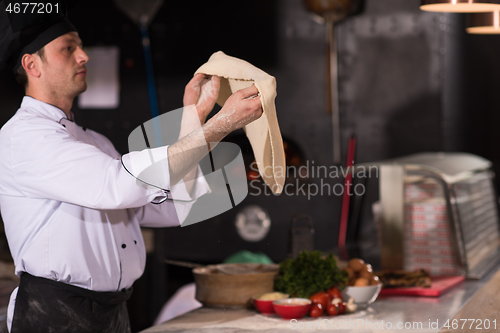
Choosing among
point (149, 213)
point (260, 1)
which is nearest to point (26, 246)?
point (149, 213)

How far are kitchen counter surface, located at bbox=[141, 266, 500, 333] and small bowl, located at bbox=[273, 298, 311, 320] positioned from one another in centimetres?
2

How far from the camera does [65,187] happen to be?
4.90 ft

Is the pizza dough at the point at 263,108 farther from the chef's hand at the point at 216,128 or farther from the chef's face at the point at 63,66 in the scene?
the chef's face at the point at 63,66

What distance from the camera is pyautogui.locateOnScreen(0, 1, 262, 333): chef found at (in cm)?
149

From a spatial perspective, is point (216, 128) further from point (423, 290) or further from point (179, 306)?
point (179, 306)

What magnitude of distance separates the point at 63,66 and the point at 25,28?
0.16m

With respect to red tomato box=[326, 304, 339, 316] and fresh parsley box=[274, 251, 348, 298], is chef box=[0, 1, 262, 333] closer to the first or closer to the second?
fresh parsley box=[274, 251, 348, 298]

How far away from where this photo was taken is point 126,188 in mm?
1451

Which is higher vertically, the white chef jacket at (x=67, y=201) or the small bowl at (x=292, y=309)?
the white chef jacket at (x=67, y=201)

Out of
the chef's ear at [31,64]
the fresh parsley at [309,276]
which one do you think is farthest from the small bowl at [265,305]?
the chef's ear at [31,64]

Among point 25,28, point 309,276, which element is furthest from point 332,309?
point 25,28

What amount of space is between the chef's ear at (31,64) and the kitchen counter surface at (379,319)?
925mm

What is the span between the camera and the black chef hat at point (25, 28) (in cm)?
170

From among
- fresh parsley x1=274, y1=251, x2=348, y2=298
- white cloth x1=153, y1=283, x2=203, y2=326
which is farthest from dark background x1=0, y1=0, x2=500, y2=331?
fresh parsley x1=274, y1=251, x2=348, y2=298
